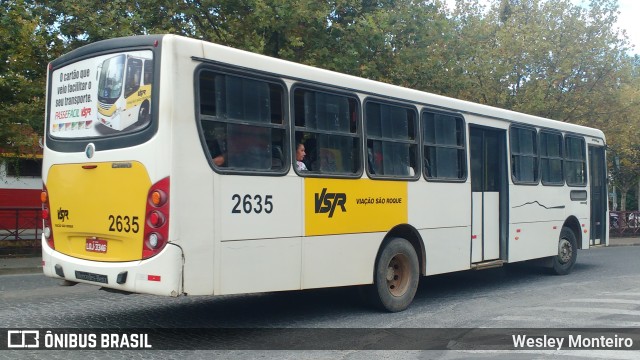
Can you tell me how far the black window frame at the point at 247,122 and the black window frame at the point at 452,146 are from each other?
283 cm

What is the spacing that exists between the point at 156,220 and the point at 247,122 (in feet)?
4.78

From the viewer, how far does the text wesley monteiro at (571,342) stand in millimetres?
7203

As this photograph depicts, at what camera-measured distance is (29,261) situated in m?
16.3

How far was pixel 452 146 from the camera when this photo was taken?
33.9 ft

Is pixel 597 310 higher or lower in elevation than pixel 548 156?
lower

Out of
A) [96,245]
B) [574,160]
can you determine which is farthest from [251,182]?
[574,160]

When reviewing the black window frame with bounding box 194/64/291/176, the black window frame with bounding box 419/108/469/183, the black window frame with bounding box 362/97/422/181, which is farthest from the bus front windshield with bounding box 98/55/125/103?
the black window frame with bounding box 419/108/469/183

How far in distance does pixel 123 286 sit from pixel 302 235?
6.84 ft

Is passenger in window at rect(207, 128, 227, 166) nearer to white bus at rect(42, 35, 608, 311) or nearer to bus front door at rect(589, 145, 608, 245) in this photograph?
white bus at rect(42, 35, 608, 311)

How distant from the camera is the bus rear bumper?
6.35 metres

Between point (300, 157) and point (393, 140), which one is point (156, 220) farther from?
point (393, 140)

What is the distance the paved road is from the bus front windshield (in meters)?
2.66

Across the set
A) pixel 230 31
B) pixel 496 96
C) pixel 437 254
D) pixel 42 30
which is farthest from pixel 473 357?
pixel 496 96

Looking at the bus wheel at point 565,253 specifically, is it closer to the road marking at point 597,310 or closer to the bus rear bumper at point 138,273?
the road marking at point 597,310
